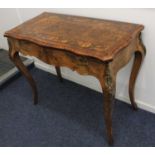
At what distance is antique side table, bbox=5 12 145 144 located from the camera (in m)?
1.17

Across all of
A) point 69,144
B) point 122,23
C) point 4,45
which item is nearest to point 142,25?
point 122,23

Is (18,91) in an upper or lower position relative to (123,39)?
lower

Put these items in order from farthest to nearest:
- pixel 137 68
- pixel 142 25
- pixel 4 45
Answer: pixel 4 45 < pixel 137 68 < pixel 142 25

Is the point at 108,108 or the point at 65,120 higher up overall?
the point at 108,108

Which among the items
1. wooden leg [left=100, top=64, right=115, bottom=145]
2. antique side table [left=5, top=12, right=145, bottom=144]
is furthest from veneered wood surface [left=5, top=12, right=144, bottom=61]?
wooden leg [left=100, top=64, right=115, bottom=145]

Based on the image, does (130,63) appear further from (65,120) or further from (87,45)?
(65,120)

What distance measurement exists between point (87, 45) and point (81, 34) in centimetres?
15

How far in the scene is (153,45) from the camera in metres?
1.40

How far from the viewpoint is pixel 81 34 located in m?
1.36

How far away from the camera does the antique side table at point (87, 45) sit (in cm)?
117

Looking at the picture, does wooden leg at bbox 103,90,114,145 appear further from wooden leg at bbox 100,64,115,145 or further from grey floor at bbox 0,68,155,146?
grey floor at bbox 0,68,155,146

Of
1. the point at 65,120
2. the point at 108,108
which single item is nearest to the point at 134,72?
the point at 108,108

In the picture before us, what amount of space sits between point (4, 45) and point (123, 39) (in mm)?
1886
